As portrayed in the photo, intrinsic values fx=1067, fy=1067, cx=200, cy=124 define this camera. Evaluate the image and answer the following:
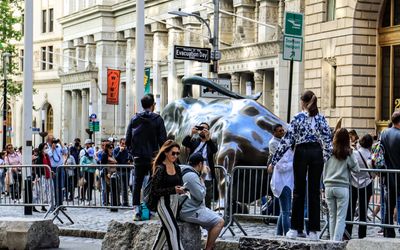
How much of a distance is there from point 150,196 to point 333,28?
1184 inches

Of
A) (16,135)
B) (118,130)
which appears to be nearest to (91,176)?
(118,130)

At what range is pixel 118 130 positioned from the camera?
2968 inches

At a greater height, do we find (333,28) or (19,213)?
(333,28)

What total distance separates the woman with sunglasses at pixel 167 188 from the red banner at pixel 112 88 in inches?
1539

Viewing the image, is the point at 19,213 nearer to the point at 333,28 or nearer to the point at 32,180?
the point at 32,180

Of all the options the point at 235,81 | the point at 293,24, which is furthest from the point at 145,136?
the point at 235,81

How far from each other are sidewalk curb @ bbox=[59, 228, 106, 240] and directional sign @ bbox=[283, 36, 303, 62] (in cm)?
495

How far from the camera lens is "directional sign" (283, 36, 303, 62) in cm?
2042

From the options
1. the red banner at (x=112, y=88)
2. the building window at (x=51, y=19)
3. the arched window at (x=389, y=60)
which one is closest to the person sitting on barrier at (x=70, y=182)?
the arched window at (x=389, y=60)

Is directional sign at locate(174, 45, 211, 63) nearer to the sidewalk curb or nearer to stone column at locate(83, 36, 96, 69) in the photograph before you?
the sidewalk curb

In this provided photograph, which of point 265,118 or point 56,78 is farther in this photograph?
point 56,78

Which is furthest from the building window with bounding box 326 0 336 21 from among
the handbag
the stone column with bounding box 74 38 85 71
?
the stone column with bounding box 74 38 85 71

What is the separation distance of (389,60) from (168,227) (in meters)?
29.4

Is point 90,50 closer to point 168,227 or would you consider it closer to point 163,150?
point 163,150
